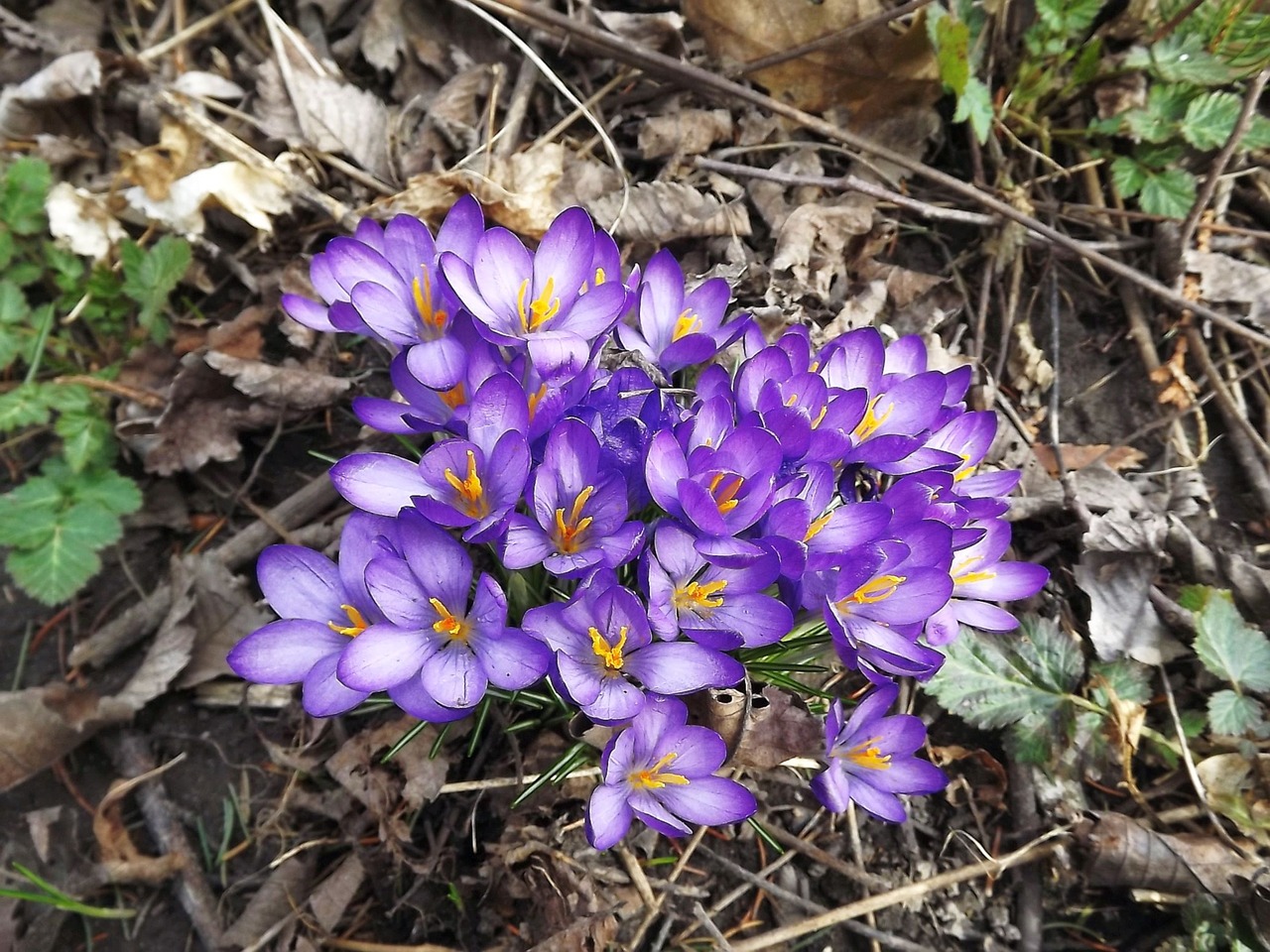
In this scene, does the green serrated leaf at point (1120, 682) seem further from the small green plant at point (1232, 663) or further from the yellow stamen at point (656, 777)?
the yellow stamen at point (656, 777)

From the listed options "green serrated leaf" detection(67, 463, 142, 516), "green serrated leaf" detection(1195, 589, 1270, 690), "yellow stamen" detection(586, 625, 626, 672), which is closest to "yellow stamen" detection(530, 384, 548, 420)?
"yellow stamen" detection(586, 625, 626, 672)

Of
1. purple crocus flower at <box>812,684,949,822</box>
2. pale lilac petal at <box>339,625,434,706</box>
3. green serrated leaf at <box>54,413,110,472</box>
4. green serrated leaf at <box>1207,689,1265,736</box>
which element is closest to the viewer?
pale lilac petal at <box>339,625,434,706</box>

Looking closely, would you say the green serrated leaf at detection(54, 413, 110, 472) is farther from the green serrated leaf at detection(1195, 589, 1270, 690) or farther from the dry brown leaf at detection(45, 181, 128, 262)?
the green serrated leaf at detection(1195, 589, 1270, 690)

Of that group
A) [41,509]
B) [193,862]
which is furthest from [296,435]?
[193,862]

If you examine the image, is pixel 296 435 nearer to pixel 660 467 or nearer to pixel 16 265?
A: pixel 16 265

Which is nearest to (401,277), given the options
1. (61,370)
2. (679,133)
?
(679,133)
